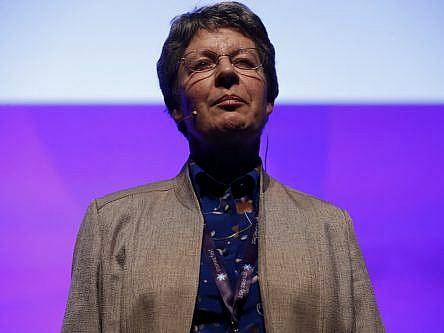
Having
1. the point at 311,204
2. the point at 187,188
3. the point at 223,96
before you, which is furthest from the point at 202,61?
the point at 311,204

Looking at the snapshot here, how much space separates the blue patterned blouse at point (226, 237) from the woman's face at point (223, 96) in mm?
94

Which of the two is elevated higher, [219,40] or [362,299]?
[219,40]

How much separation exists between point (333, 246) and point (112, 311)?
45cm

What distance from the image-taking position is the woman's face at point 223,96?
55.3 inches

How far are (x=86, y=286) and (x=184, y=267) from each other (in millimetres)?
191

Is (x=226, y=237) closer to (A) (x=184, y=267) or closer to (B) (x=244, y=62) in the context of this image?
(A) (x=184, y=267)

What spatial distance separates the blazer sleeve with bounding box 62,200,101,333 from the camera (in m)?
1.30

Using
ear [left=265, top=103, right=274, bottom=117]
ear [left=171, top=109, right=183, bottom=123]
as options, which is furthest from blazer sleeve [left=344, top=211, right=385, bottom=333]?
ear [left=171, top=109, right=183, bottom=123]

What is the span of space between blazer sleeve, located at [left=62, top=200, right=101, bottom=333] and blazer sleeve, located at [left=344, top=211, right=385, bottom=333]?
0.50m

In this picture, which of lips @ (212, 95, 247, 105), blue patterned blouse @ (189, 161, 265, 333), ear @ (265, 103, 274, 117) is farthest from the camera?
ear @ (265, 103, 274, 117)

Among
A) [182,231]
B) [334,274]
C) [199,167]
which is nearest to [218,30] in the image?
[199,167]

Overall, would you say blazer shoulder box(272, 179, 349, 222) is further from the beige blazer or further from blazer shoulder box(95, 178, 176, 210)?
blazer shoulder box(95, 178, 176, 210)

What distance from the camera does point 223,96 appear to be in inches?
55.2

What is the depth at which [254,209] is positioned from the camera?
4.68ft
